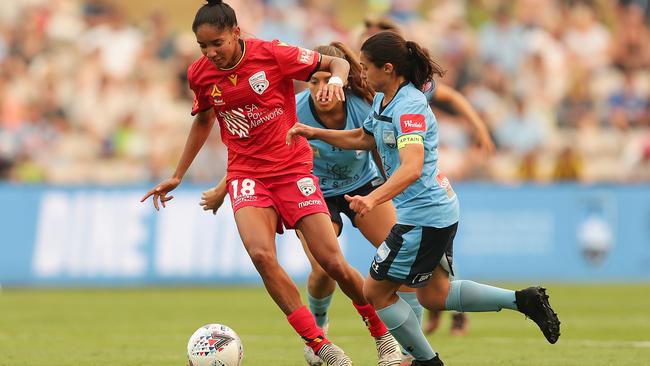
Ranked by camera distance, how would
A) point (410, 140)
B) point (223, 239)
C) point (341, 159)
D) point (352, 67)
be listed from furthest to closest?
point (223, 239) < point (341, 159) < point (352, 67) < point (410, 140)

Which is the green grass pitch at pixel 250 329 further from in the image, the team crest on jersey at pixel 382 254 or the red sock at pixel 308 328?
the team crest on jersey at pixel 382 254

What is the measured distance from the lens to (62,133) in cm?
1970

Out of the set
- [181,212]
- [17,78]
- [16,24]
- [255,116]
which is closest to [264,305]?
[181,212]

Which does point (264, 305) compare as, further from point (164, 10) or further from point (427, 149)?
point (164, 10)

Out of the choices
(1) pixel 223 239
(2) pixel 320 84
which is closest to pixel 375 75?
(2) pixel 320 84

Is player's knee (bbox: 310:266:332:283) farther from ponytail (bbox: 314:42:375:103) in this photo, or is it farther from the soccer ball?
the soccer ball

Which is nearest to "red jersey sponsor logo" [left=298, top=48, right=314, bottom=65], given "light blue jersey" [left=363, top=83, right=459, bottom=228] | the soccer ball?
"light blue jersey" [left=363, top=83, right=459, bottom=228]

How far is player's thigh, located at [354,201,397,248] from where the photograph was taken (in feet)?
29.1

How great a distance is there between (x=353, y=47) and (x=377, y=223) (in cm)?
1140

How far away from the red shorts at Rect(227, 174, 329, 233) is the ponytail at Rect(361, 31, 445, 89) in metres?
1.12

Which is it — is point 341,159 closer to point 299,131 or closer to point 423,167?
point 299,131

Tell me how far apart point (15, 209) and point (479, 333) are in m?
8.45

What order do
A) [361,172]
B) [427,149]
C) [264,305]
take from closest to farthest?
[427,149] < [361,172] < [264,305]

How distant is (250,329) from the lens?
452 inches
